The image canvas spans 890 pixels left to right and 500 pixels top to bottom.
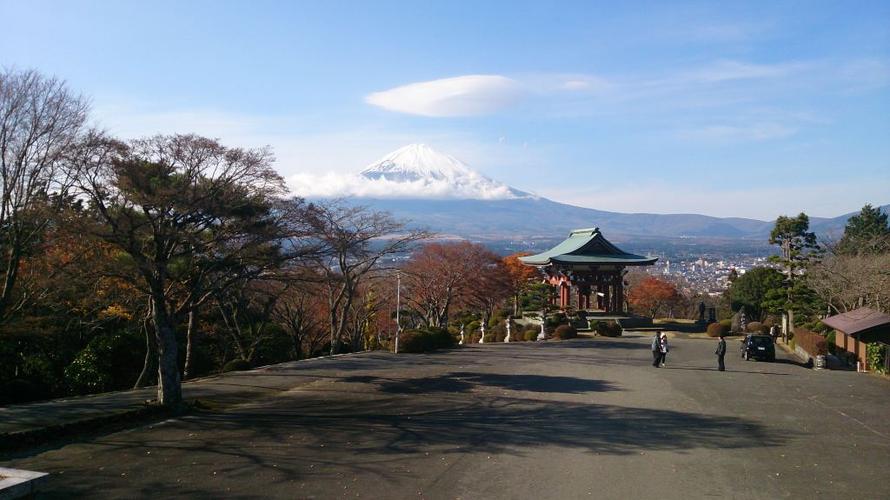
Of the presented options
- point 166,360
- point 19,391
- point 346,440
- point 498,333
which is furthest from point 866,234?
point 19,391

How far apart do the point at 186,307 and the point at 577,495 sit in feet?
28.2

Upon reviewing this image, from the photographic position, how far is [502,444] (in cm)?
982

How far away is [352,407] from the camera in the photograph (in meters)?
13.2

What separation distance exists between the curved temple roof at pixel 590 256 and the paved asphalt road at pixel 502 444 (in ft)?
73.6

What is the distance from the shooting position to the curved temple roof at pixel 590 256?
1565 inches

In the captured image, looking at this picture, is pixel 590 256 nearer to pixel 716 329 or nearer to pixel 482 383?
pixel 716 329

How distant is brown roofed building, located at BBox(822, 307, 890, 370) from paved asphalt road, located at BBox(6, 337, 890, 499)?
2.97 meters

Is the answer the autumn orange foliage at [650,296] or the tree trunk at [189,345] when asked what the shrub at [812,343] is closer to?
the tree trunk at [189,345]

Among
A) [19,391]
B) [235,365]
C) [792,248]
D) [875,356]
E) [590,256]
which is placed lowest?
[235,365]

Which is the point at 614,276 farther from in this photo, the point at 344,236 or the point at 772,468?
the point at 772,468

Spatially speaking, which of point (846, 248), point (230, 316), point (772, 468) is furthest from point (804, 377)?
point (846, 248)

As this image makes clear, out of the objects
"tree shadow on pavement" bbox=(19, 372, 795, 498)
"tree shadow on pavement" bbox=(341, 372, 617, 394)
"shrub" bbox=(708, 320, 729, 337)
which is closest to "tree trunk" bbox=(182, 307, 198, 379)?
"tree shadow on pavement" bbox=(341, 372, 617, 394)

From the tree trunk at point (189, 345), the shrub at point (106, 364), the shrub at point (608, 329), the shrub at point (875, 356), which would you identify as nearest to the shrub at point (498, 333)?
the shrub at point (608, 329)

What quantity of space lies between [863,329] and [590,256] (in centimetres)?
2101
